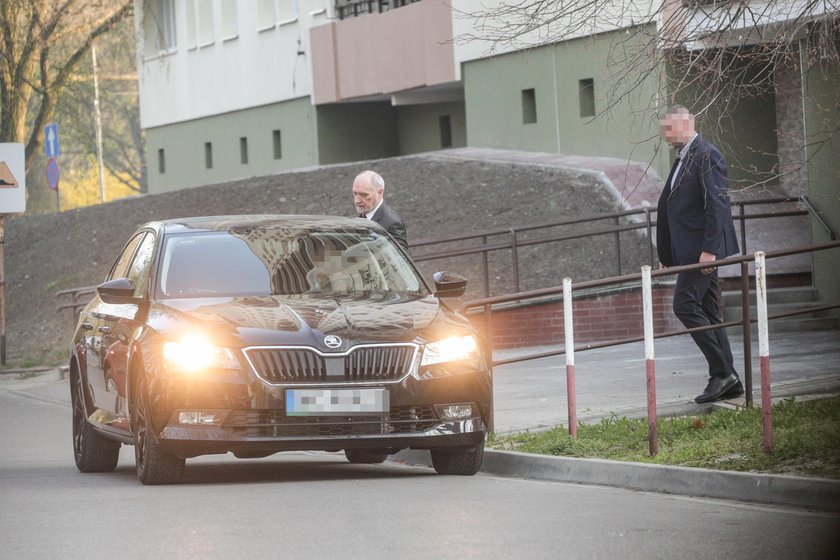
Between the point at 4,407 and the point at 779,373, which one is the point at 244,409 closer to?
the point at 779,373

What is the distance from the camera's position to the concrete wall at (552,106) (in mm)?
30734

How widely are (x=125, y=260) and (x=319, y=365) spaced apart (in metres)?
3.07

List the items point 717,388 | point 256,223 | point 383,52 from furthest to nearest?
1. point 383,52
2. point 717,388
3. point 256,223

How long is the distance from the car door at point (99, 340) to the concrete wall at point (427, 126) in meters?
27.4

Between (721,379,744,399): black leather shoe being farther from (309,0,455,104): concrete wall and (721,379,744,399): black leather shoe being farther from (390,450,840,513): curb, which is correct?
(309,0,455,104): concrete wall

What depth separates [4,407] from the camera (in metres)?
20.8

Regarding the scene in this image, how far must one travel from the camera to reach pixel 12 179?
2828cm

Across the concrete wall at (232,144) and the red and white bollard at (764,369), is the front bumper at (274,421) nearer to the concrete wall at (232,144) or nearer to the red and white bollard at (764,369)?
the red and white bollard at (764,369)

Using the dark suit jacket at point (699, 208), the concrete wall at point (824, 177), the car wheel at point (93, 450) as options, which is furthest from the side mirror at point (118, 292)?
the concrete wall at point (824, 177)

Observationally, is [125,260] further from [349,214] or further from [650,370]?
[349,214]

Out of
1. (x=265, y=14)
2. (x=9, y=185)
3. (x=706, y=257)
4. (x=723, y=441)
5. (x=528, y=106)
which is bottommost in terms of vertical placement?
(x=723, y=441)

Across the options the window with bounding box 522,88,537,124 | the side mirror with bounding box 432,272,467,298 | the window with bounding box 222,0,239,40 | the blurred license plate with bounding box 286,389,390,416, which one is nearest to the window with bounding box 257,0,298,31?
the window with bounding box 222,0,239,40

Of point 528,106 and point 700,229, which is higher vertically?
point 528,106

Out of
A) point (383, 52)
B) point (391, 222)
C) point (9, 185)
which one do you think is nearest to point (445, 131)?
point (383, 52)
